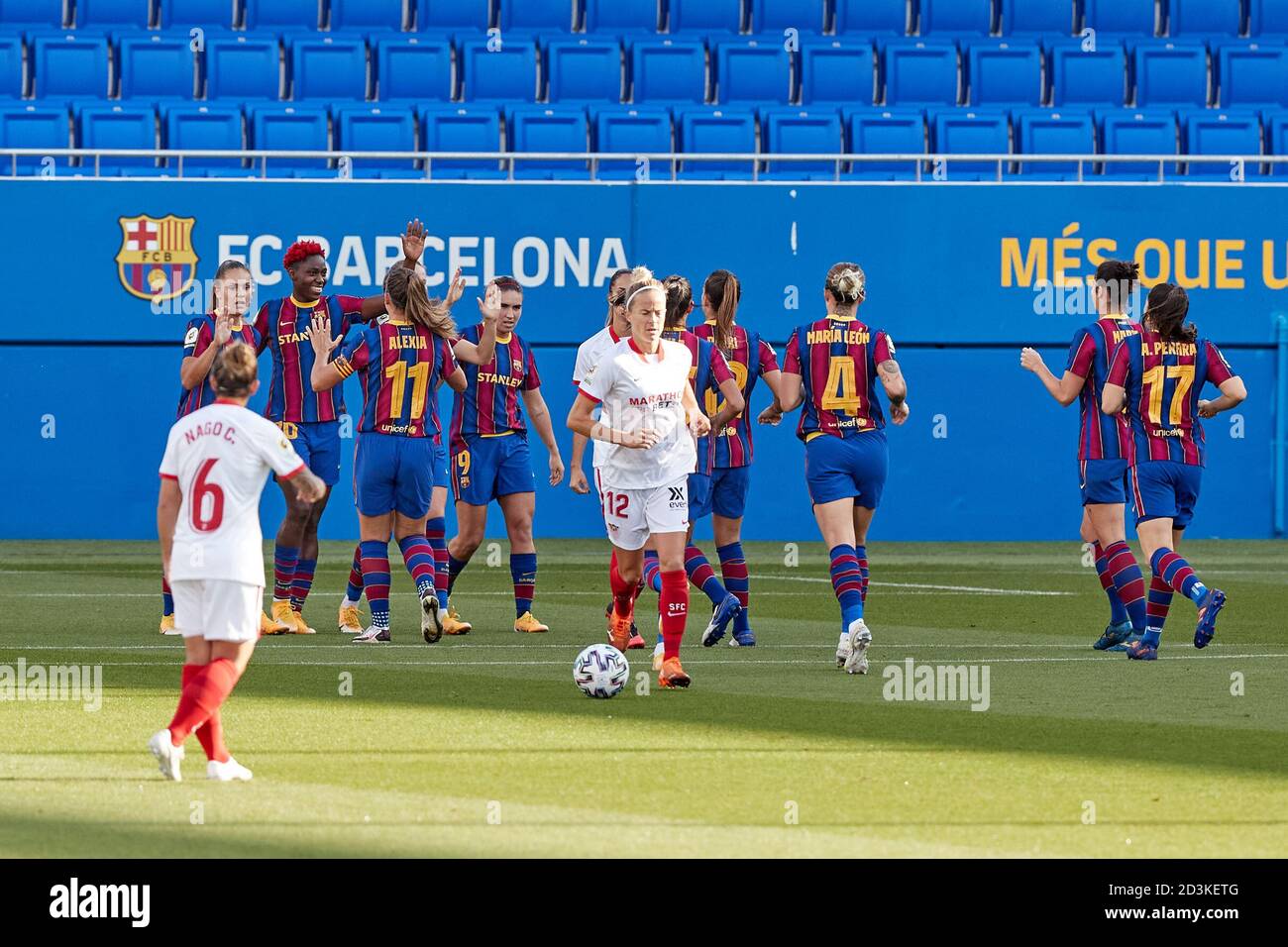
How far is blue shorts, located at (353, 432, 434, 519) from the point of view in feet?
41.1

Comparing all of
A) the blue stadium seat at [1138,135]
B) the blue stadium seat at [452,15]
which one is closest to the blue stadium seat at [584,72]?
the blue stadium seat at [452,15]

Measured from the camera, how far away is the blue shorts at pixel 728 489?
13.1 meters

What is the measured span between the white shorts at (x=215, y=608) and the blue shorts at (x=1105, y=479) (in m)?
6.09

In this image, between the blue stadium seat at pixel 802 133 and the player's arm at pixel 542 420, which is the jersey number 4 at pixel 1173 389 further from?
the blue stadium seat at pixel 802 133

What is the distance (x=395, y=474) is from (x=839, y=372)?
8.84 feet

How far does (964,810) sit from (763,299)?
17.3 m

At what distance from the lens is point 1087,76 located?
27.1 metres

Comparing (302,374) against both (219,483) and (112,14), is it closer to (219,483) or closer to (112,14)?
(219,483)

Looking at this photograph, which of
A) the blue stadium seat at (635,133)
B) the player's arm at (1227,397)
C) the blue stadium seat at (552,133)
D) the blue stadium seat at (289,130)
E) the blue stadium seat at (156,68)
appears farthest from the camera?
the blue stadium seat at (156,68)

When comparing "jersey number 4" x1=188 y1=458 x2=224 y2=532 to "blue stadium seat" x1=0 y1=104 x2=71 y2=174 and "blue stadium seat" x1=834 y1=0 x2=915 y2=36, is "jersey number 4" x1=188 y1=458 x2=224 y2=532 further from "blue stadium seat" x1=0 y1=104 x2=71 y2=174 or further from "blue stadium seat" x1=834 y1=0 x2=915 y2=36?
"blue stadium seat" x1=834 y1=0 x2=915 y2=36

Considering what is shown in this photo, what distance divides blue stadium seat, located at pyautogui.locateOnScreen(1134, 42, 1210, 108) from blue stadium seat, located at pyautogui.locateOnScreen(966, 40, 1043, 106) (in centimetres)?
140

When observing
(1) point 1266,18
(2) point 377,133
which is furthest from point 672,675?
(1) point 1266,18

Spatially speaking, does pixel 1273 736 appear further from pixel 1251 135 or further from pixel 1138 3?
pixel 1138 3

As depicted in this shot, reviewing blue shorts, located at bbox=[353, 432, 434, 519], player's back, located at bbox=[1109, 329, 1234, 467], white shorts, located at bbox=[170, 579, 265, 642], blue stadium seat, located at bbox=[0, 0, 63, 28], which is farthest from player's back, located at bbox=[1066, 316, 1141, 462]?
blue stadium seat, located at bbox=[0, 0, 63, 28]
